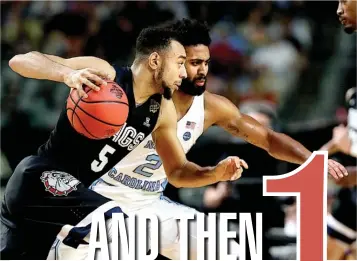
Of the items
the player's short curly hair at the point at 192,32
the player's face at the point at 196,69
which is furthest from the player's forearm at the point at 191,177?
the player's short curly hair at the point at 192,32

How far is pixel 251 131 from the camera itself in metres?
3.41

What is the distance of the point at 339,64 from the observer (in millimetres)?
3877

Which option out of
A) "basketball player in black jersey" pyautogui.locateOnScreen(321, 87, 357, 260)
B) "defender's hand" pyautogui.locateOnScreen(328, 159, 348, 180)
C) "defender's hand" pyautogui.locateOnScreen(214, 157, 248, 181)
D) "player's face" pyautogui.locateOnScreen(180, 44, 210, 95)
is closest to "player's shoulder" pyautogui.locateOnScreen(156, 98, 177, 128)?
"player's face" pyautogui.locateOnScreen(180, 44, 210, 95)

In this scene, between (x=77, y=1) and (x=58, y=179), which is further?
(x=77, y=1)

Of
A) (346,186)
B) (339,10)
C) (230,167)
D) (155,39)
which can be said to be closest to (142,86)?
(155,39)

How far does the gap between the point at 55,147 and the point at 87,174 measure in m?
0.19

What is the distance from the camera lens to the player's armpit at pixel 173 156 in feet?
10.7

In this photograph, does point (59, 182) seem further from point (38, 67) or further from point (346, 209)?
point (346, 209)

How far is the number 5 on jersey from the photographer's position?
10.8ft

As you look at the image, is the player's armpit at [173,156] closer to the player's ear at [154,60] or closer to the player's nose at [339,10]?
the player's ear at [154,60]

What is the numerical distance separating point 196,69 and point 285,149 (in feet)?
1.87

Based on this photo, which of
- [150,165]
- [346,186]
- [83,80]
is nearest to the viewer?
[83,80]

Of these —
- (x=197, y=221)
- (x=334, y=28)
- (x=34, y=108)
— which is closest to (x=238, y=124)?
(x=197, y=221)

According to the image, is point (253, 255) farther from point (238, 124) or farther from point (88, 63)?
point (88, 63)
